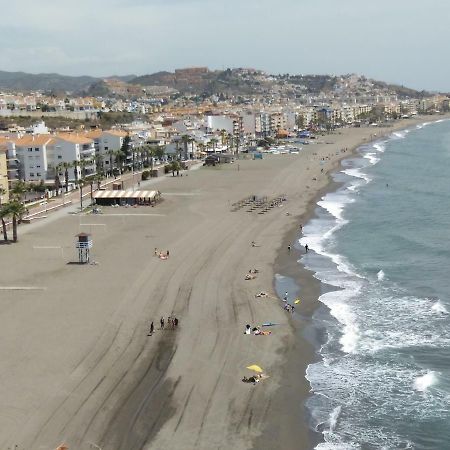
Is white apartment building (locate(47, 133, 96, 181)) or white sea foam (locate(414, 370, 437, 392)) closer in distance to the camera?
white sea foam (locate(414, 370, 437, 392))

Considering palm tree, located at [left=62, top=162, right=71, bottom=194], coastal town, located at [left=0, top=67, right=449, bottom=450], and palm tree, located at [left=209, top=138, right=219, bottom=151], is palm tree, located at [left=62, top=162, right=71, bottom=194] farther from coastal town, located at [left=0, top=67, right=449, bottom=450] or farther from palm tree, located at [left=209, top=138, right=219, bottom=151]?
palm tree, located at [left=209, top=138, right=219, bottom=151]

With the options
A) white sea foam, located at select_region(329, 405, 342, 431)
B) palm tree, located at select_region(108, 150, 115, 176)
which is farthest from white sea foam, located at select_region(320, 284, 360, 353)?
palm tree, located at select_region(108, 150, 115, 176)

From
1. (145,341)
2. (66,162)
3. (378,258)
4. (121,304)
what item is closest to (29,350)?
(145,341)

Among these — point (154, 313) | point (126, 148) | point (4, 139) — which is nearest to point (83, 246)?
point (154, 313)

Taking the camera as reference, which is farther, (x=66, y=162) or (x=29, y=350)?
(x=66, y=162)

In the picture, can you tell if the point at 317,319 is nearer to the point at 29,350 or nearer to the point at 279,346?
the point at 279,346

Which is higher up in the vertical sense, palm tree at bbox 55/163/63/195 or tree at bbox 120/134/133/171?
tree at bbox 120/134/133/171
